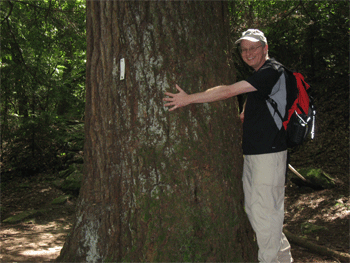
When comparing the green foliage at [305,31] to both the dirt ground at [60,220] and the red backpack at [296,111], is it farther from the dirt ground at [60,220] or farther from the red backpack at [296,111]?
the red backpack at [296,111]

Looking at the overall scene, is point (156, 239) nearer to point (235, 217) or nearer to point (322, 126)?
point (235, 217)

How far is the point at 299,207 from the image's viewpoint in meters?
6.47

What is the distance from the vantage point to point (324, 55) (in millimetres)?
9016

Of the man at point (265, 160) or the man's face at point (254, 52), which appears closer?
the man at point (265, 160)

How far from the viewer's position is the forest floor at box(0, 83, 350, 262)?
172 inches

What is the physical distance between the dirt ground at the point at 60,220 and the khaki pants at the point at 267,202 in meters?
1.63

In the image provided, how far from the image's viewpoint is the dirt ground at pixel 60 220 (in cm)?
416

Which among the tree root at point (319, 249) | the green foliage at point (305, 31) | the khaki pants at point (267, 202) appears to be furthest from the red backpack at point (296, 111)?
the green foliage at point (305, 31)

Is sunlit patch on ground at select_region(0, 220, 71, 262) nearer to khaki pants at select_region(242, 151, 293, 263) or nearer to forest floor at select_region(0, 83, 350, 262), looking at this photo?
forest floor at select_region(0, 83, 350, 262)

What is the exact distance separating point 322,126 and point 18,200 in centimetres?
876

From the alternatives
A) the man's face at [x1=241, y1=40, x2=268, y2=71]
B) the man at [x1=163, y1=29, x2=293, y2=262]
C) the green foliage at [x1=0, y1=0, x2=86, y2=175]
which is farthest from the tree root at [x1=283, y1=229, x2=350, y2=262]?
the green foliage at [x1=0, y1=0, x2=86, y2=175]

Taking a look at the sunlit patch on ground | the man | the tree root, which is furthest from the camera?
the tree root

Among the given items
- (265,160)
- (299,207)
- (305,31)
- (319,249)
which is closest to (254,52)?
(265,160)

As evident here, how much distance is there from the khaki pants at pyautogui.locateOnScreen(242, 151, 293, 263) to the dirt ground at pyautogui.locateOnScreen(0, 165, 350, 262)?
1630mm
